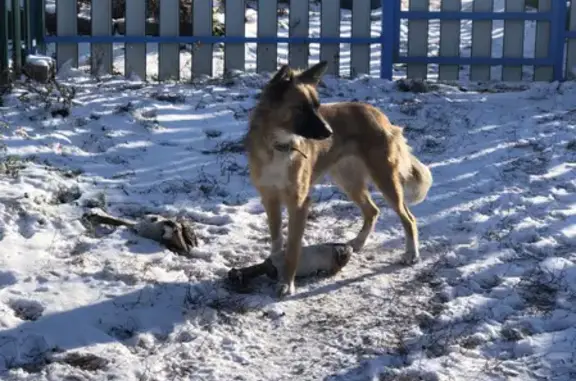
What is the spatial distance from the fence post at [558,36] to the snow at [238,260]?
2.06 meters

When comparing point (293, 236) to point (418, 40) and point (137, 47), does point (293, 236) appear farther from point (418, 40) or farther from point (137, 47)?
point (418, 40)

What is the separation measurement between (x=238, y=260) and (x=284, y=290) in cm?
53

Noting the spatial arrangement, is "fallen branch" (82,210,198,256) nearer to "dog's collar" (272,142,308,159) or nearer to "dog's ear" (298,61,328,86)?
"dog's collar" (272,142,308,159)

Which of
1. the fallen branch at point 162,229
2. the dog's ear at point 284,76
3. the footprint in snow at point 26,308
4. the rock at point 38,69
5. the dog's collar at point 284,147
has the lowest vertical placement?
the footprint in snow at point 26,308

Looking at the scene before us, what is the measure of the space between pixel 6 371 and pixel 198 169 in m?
3.50

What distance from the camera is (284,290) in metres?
5.07

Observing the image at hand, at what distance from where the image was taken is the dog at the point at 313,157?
5.19 meters

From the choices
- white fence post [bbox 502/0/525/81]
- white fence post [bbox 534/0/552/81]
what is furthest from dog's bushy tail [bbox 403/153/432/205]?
white fence post [bbox 534/0/552/81]

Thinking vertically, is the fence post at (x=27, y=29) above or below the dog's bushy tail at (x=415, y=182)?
above

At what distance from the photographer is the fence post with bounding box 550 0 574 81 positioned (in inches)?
413

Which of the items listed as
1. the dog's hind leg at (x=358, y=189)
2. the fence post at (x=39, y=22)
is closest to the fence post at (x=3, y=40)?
the fence post at (x=39, y=22)

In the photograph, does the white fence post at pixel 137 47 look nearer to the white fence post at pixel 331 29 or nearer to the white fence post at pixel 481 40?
the white fence post at pixel 331 29

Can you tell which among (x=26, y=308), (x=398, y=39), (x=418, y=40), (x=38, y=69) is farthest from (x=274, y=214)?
(x=418, y=40)

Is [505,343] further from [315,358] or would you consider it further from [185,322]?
[185,322]
